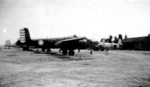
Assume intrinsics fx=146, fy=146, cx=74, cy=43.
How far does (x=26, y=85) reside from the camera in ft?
19.6

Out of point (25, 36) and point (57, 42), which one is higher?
point (25, 36)

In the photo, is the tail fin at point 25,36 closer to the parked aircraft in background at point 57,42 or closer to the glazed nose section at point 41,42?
the parked aircraft in background at point 57,42

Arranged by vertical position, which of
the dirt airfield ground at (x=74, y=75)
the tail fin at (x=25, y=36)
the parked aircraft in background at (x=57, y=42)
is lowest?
the dirt airfield ground at (x=74, y=75)

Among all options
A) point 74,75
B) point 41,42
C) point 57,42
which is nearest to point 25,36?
point 41,42

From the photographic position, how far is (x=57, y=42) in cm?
3102

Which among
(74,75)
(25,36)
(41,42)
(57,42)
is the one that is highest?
(25,36)

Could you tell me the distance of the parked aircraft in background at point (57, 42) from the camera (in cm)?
2545

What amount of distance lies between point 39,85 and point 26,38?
3584 centimetres

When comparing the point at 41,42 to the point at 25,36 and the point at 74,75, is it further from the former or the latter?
the point at 74,75

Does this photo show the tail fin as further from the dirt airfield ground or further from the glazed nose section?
the dirt airfield ground

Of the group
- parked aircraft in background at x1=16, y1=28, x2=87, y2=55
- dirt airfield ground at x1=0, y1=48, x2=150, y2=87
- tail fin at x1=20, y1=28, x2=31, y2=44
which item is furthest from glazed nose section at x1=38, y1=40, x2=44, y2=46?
dirt airfield ground at x1=0, y1=48, x2=150, y2=87

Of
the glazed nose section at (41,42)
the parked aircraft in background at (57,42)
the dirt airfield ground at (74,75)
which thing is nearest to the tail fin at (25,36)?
the parked aircraft in background at (57,42)

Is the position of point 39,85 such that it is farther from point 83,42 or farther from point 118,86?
point 83,42

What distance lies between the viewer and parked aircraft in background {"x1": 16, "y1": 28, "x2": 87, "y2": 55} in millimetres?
25445
